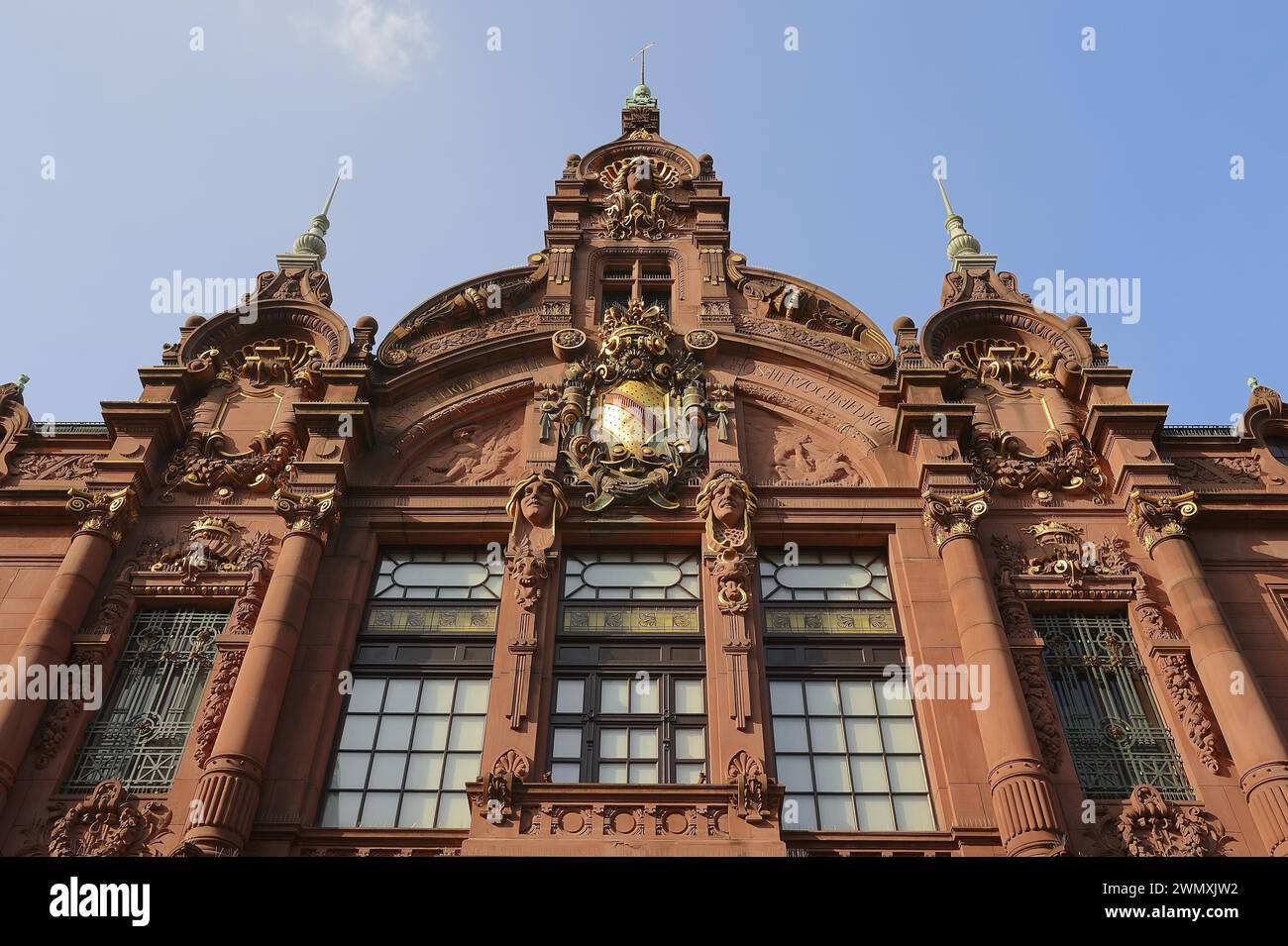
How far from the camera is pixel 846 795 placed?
16.0 m

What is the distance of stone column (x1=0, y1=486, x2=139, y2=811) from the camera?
15.9 meters

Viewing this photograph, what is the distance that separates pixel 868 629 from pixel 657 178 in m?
13.0

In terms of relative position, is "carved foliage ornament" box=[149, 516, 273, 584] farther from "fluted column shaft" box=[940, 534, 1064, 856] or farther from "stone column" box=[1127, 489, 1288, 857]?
"stone column" box=[1127, 489, 1288, 857]

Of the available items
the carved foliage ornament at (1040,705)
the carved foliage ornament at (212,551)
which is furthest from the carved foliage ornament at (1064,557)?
the carved foliage ornament at (212,551)

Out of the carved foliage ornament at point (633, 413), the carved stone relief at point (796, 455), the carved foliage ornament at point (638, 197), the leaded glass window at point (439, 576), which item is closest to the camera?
the leaded glass window at point (439, 576)

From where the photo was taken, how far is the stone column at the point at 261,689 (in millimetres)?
14625

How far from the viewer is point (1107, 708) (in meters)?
16.9

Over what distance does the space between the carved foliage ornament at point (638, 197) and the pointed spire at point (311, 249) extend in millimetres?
5998

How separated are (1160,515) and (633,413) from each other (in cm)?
864

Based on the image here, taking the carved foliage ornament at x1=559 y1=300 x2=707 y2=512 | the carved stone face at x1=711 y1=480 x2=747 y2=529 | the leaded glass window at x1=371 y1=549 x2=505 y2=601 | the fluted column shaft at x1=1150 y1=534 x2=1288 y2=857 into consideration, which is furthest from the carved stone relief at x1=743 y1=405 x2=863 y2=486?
the fluted column shaft at x1=1150 y1=534 x2=1288 y2=857

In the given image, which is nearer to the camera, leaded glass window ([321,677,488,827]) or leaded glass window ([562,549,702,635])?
leaded glass window ([321,677,488,827])

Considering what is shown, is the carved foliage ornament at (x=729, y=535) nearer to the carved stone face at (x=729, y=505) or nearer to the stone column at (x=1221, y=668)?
the carved stone face at (x=729, y=505)

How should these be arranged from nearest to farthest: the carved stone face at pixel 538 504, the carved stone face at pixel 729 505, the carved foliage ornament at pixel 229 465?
the carved stone face at pixel 729 505 < the carved stone face at pixel 538 504 < the carved foliage ornament at pixel 229 465

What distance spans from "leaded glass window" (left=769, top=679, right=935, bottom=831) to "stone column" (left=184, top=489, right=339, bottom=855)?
6.73 metres
